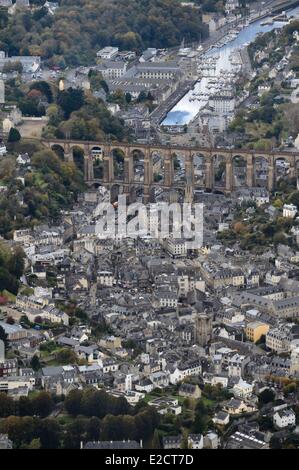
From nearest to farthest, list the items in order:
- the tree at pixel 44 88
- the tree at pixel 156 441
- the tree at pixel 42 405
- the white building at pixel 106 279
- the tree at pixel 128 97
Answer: the tree at pixel 156 441 < the tree at pixel 42 405 < the white building at pixel 106 279 < the tree at pixel 44 88 < the tree at pixel 128 97

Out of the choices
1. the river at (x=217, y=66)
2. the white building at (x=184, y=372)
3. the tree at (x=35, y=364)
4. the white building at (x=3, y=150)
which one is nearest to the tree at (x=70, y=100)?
the river at (x=217, y=66)

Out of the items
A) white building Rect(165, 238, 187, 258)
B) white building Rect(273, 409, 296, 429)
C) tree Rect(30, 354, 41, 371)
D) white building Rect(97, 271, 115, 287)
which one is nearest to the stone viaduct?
white building Rect(165, 238, 187, 258)

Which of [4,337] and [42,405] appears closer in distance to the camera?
[42,405]

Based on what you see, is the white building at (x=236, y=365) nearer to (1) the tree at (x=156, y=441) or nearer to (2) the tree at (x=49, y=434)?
(1) the tree at (x=156, y=441)

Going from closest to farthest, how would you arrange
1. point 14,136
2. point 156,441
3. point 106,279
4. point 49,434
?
point 156,441 < point 49,434 < point 106,279 < point 14,136

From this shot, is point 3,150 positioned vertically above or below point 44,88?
above

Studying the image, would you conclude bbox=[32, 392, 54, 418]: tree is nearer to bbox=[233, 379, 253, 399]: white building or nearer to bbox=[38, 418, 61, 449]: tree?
bbox=[38, 418, 61, 449]: tree

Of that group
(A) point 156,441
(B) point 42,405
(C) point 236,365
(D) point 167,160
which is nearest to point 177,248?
(C) point 236,365

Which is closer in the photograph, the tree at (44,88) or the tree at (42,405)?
the tree at (42,405)

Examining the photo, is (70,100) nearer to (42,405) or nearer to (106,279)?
(106,279)

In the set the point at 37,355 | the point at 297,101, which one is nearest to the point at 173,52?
the point at 297,101
